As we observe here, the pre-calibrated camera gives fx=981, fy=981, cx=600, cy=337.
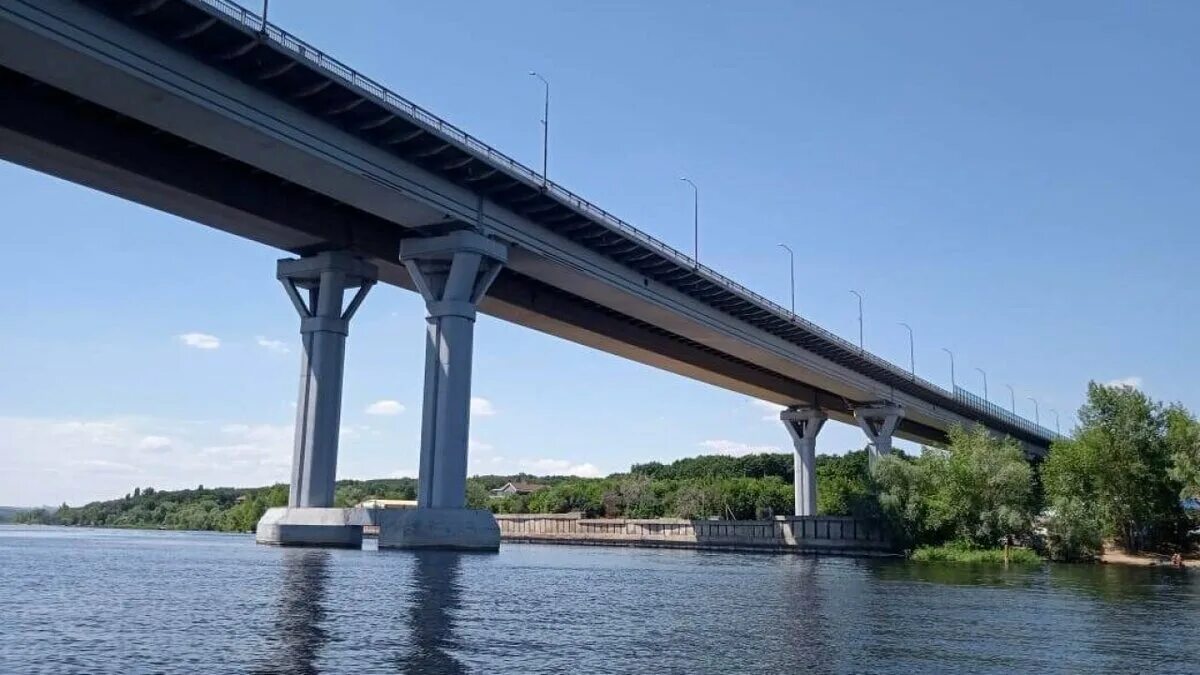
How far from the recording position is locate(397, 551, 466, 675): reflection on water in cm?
1789

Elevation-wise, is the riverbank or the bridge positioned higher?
the bridge

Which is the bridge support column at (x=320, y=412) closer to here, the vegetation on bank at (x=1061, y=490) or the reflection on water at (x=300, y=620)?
the reflection on water at (x=300, y=620)

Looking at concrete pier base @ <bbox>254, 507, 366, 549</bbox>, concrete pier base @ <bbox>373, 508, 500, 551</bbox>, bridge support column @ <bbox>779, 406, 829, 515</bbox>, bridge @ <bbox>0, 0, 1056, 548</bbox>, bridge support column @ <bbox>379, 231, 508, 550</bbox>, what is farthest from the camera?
bridge support column @ <bbox>779, 406, 829, 515</bbox>

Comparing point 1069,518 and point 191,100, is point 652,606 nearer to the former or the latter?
point 191,100

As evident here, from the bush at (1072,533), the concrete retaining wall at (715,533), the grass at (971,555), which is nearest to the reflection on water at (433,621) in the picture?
the grass at (971,555)

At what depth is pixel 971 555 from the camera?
78.1 metres

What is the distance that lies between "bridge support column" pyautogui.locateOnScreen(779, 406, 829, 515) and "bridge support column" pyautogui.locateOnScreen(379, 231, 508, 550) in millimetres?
71831

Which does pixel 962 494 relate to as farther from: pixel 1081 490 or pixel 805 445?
pixel 805 445

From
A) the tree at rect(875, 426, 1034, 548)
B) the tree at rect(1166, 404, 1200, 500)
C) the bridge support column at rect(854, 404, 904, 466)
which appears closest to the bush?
the tree at rect(875, 426, 1034, 548)

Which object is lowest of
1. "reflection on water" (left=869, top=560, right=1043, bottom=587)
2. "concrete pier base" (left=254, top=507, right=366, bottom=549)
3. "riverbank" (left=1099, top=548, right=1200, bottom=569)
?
"reflection on water" (left=869, top=560, right=1043, bottom=587)

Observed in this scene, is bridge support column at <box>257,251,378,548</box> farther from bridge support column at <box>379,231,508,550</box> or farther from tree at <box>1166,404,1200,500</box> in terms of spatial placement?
tree at <box>1166,404,1200,500</box>

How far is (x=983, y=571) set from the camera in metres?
62.6

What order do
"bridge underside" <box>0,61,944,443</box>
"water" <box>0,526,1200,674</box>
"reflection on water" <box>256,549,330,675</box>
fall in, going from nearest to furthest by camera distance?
"reflection on water" <box>256,549,330,675</box>, "water" <box>0,526,1200,674</box>, "bridge underside" <box>0,61,944,443</box>

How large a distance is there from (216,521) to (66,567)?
16368 cm
